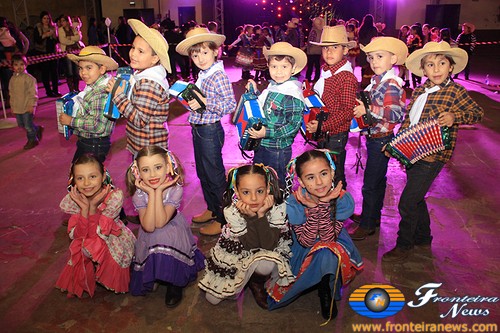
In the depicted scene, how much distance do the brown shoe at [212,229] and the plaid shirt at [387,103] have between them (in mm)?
1827

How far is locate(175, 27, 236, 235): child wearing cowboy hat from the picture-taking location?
13.4ft

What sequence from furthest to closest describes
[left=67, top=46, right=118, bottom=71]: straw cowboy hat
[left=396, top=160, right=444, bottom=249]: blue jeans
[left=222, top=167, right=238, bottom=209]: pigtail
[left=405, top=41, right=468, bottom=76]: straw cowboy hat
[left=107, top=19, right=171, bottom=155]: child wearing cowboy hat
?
[left=67, top=46, right=118, bottom=71]: straw cowboy hat
[left=107, top=19, right=171, bottom=155]: child wearing cowboy hat
[left=396, top=160, right=444, bottom=249]: blue jeans
[left=405, top=41, right=468, bottom=76]: straw cowboy hat
[left=222, top=167, right=238, bottom=209]: pigtail

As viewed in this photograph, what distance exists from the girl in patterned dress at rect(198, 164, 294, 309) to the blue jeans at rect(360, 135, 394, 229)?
1303mm

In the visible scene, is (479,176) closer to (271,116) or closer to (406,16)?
(271,116)

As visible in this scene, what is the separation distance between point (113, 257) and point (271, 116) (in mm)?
1747

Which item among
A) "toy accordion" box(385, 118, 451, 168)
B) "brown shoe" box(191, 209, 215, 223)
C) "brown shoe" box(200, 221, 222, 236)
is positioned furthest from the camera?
"brown shoe" box(191, 209, 215, 223)

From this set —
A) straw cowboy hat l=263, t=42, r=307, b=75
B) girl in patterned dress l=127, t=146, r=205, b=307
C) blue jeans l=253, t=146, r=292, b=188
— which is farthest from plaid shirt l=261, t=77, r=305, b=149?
girl in patterned dress l=127, t=146, r=205, b=307

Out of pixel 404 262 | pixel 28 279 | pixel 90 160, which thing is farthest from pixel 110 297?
pixel 404 262

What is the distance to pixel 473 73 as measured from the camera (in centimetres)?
1572

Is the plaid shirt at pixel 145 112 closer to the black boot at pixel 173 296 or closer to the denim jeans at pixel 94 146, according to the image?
the denim jeans at pixel 94 146

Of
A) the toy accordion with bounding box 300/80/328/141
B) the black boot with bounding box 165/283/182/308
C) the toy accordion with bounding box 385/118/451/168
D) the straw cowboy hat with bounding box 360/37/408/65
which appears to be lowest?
the black boot with bounding box 165/283/182/308

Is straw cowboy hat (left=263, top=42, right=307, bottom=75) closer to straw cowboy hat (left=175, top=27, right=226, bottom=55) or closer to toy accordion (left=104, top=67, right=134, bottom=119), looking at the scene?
straw cowboy hat (left=175, top=27, right=226, bottom=55)

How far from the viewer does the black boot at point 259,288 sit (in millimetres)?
3348

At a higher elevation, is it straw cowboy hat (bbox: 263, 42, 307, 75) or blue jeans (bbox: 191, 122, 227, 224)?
straw cowboy hat (bbox: 263, 42, 307, 75)
